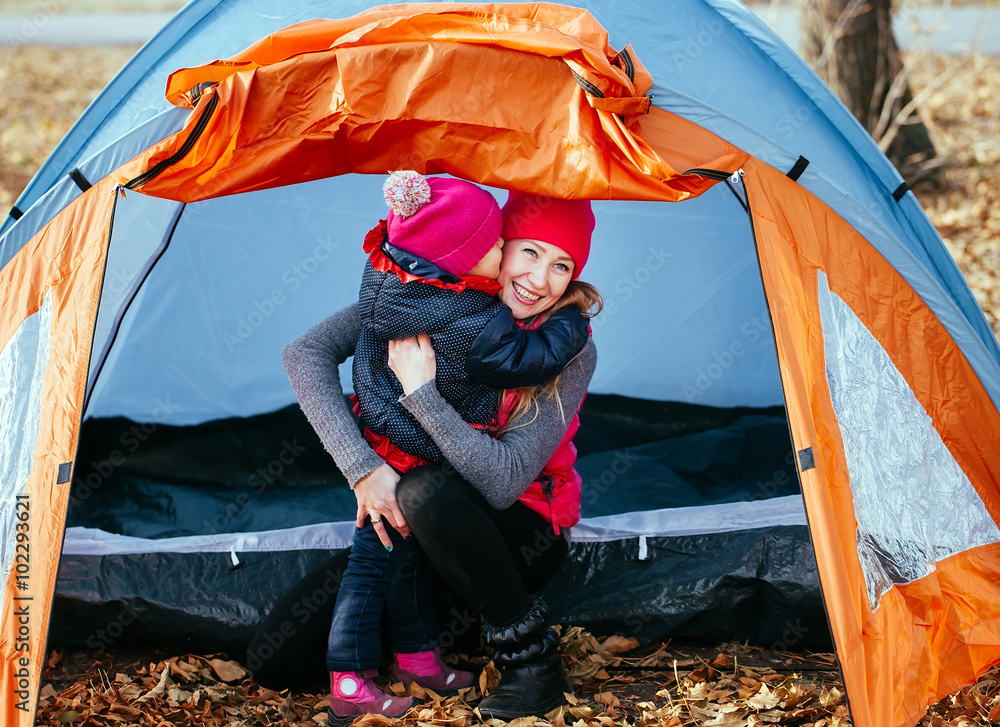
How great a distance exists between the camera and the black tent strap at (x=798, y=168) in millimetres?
1815

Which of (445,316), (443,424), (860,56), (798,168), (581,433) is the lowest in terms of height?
(581,433)

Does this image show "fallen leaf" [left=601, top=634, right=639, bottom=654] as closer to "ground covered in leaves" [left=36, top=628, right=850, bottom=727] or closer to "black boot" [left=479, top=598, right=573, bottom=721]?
"ground covered in leaves" [left=36, top=628, right=850, bottom=727]

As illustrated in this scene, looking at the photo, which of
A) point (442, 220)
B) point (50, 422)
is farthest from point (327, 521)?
point (442, 220)

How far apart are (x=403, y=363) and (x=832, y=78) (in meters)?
3.66

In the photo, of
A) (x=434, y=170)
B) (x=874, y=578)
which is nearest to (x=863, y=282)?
(x=874, y=578)

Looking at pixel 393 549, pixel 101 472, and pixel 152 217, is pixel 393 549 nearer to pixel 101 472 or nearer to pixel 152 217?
pixel 152 217

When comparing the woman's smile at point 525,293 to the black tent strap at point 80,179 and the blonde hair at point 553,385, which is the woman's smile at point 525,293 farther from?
the black tent strap at point 80,179

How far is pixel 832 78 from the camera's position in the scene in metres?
4.72

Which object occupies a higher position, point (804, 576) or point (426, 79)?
point (426, 79)

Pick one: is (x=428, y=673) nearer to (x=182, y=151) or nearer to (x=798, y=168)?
(x=182, y=151)

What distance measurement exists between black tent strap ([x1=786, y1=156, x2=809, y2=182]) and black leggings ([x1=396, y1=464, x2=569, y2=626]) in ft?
3.08

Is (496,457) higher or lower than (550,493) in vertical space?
higher

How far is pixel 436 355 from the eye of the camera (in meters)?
2.00

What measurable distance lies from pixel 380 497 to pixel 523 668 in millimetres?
486
